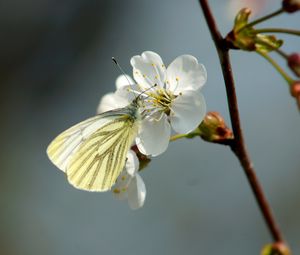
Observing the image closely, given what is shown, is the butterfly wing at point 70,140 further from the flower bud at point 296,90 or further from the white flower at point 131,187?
the flower bud at point 296,90

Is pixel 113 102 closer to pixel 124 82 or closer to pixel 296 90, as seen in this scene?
pixel 124 82

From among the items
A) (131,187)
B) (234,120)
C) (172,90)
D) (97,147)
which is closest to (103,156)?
(97,147)

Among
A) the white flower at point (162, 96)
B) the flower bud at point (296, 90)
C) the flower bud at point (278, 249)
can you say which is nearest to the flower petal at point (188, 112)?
the white flower at point (162, 96)

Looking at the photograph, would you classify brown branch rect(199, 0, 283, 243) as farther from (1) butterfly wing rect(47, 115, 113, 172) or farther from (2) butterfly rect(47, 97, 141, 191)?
(1) butterfly wing rect(47, 115, 113, 172)

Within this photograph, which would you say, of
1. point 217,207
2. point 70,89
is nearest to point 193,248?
point 217,207

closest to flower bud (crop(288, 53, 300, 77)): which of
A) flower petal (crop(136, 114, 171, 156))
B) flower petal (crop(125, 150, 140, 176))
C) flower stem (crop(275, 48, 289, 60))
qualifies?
flower stem (crop(275, 48, 289, 60))

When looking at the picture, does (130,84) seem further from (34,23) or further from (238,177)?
(34,23)

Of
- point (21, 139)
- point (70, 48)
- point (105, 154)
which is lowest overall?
point (21, 139)
